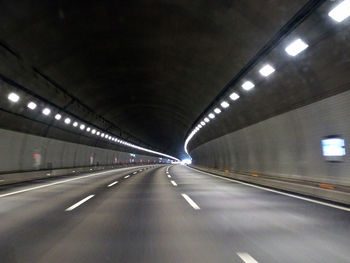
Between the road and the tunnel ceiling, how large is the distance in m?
5.67

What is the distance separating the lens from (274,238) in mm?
5789

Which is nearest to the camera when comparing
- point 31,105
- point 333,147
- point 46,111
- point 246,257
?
point 246,257

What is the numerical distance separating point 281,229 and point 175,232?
2235mm

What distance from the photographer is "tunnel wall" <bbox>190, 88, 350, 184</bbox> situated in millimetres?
11086

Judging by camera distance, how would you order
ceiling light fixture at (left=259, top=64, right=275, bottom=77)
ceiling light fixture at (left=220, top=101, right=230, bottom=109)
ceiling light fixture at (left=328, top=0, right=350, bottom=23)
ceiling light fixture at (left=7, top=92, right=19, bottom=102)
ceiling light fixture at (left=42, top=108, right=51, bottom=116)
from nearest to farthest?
ceiling light fixture at (left=328, top=0, right=350, bottom=23)
ceiling light fixture at (left=259, top=64, right=275, bottom=77)
ceiling light fixture at (left=7, top=92, right=19, bottom=102)
ceiling light fixture at (left=220, top=101, right=230, bottom=109)
ceiling light fixture at (left=42, top=108, right=51, bottom=116)

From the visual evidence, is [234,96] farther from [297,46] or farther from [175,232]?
[175,232]

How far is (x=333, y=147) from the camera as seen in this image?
11.4 metres

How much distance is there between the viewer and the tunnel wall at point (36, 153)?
760 inches

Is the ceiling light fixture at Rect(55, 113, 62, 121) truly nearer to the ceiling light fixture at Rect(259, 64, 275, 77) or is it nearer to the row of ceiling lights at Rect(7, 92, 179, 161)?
the row of ceiling lights at Rect(7, 92, 179, 161)

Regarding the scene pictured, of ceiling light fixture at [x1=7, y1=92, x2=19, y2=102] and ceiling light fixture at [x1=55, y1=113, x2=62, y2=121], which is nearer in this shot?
ceiling light fixture at [x1=7, y1=92, x2=19, y2=102]

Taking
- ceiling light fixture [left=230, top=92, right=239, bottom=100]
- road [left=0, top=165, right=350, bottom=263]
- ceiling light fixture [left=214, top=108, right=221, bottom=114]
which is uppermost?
ceiling light fixture [left=214, top=108, right=221, bottom=114]

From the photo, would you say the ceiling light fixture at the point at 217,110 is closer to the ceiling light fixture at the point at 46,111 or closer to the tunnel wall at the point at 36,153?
the ceiling light fixture at the point at 46,111

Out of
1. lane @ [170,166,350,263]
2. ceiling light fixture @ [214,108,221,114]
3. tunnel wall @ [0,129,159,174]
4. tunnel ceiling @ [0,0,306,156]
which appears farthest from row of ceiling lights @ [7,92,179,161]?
lane @ [170,166,350,263]

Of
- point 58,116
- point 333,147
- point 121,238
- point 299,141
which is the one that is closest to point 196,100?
point 299,141
